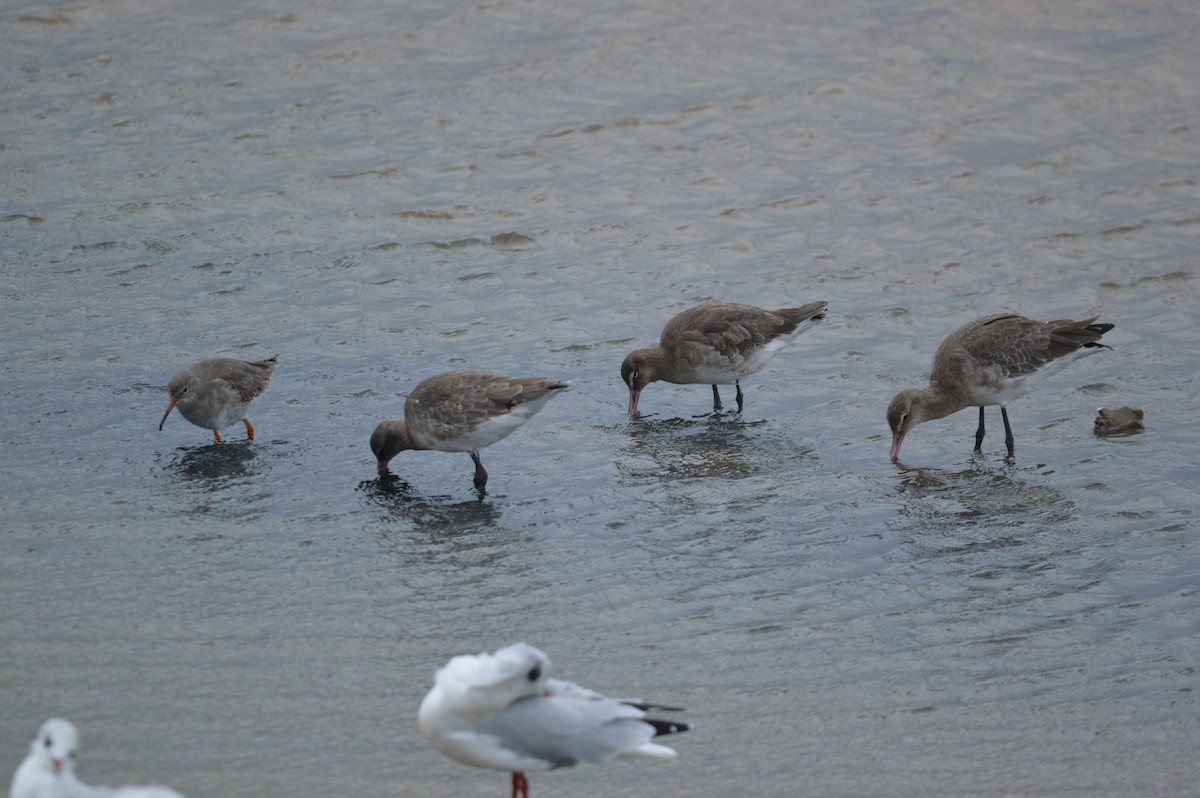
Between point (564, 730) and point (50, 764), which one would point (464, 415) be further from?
point (50, 764)

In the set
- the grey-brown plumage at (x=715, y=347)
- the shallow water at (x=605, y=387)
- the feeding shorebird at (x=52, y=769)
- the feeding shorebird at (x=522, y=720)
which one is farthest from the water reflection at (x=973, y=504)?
the feeding shorebird at (x=52, y=769)

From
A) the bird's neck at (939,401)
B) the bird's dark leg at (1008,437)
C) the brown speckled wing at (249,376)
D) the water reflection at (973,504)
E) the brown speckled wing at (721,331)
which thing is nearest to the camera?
the water reflection at (973,504)

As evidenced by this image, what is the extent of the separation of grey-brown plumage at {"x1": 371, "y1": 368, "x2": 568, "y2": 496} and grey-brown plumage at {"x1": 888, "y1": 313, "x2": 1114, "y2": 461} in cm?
297

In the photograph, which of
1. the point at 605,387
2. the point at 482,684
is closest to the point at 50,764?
the point at 482,684

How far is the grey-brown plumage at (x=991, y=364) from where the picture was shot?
40.0 ft

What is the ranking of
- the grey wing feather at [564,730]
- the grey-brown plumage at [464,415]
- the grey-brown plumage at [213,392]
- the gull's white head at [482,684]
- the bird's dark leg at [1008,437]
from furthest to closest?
1. the bird's dark leg at [1008,437]
2. the grey-brown plumage at [213,392]
3. the grey-brown plumage at [464,415]
4. the grey wing feather at [564,730]
5. the gull's white head at [482,684]

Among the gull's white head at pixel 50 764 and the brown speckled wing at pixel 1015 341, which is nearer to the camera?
the gull's white head at pixel 50 764

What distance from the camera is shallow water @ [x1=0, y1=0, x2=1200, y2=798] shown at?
806 centimetres

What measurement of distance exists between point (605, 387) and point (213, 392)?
357 cm

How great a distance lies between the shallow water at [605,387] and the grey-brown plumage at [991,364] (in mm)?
388

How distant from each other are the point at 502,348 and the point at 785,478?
3329mm

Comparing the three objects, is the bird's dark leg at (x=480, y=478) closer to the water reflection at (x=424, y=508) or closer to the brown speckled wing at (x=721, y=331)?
the water reflection at (x=424, y=508)

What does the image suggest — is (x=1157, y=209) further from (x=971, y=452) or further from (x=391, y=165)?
(x=391, y=165)

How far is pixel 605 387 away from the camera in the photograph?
44.0ft
